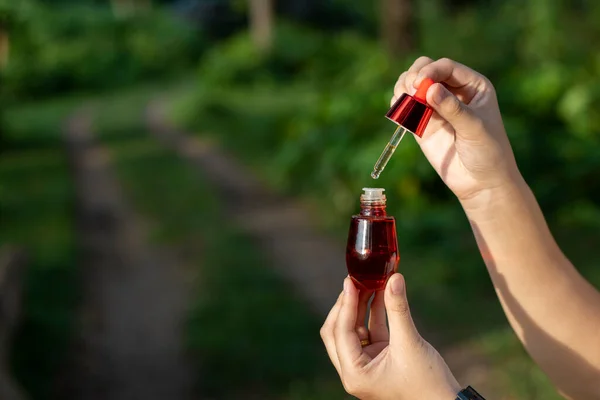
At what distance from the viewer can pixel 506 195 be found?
169 centimetres

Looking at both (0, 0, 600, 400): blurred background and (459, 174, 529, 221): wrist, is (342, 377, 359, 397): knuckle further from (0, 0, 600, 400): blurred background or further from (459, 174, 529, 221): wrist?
(0, 0, 600, 400): blurred background

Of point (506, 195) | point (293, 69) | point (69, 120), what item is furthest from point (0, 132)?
point (506, 195)

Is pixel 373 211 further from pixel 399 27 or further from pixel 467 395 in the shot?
pixel 399 27

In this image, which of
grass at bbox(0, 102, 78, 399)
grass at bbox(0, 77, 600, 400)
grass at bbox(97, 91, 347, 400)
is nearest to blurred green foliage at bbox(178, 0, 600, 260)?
grass at bbox(0, 77, 600, 400)

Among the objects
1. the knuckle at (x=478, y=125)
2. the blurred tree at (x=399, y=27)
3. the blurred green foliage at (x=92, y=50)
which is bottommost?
the knuckle at (x=478, y=125)

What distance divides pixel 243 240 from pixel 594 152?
3.43m

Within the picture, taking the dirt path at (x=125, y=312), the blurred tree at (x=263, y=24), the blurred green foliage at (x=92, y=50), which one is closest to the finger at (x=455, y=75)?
the dirt path at (x=125, y=312)

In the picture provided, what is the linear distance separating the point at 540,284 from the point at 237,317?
3.93m

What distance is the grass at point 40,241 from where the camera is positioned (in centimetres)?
475

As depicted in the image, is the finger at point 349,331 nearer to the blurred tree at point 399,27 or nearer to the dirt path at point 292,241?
the dirt path at point 292,241

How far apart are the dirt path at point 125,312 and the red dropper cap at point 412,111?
342cm

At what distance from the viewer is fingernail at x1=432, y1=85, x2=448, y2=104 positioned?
56.1 inches

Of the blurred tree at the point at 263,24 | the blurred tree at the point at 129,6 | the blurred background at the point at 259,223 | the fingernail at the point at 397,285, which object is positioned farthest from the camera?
the blurred tree at the point at 129,6

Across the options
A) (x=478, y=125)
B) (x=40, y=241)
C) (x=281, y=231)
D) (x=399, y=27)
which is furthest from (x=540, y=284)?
(x=399, y=27)
